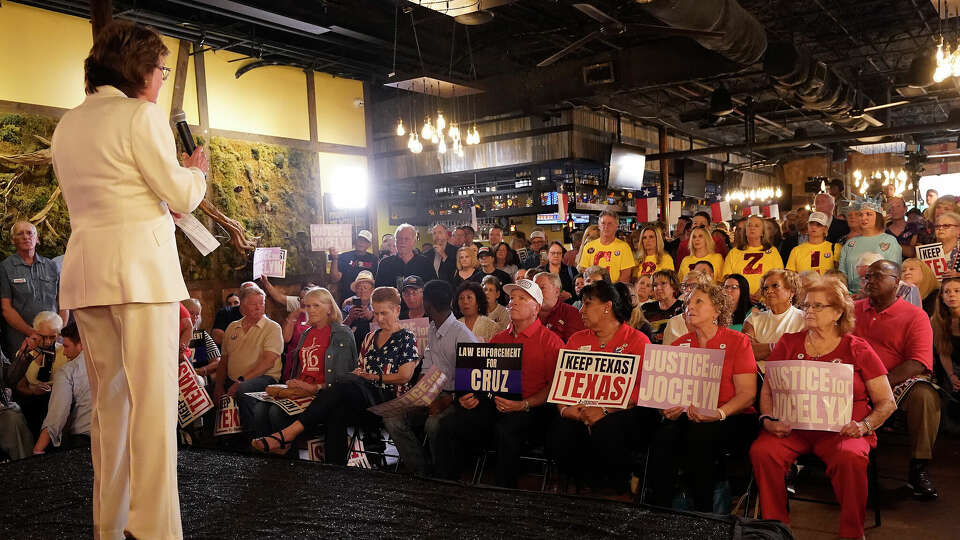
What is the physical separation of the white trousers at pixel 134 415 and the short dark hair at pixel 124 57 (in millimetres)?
708

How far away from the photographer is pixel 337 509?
10.1ft

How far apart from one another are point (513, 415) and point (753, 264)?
323 centimetres

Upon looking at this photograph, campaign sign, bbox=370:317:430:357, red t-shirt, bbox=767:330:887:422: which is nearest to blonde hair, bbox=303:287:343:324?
campaign sign, bbox=370:317:430:357

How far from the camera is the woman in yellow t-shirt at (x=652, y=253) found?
6.96 metres

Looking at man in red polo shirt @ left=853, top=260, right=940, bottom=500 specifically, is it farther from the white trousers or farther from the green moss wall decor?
the green moss wall decor

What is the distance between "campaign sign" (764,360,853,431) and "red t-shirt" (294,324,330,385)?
115 inches

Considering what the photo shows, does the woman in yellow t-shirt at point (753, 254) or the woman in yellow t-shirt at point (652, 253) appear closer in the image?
the woman in yellow t-shirt at point (753, 254)

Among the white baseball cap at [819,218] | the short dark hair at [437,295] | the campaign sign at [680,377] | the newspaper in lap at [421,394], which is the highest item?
the white baseball cap at [819,218]

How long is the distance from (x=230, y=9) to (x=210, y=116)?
7.68ft

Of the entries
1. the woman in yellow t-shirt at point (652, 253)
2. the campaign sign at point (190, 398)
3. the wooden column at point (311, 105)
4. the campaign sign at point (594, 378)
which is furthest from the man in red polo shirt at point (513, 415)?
the wooden column at point (311, 105)

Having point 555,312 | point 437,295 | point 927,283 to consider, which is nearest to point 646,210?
point 927,283

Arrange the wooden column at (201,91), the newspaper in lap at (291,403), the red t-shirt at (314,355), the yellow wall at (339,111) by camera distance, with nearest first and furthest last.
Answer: the newspaper in lap at (291,403) → the red t-shirt at (314,355) → the wooden column at (201,91) → the yellow wall at (339,111)

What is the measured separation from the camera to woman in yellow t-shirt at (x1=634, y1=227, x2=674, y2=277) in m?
6.96

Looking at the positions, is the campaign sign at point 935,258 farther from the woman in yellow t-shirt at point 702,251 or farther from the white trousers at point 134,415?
the white trousers at point 134,415
